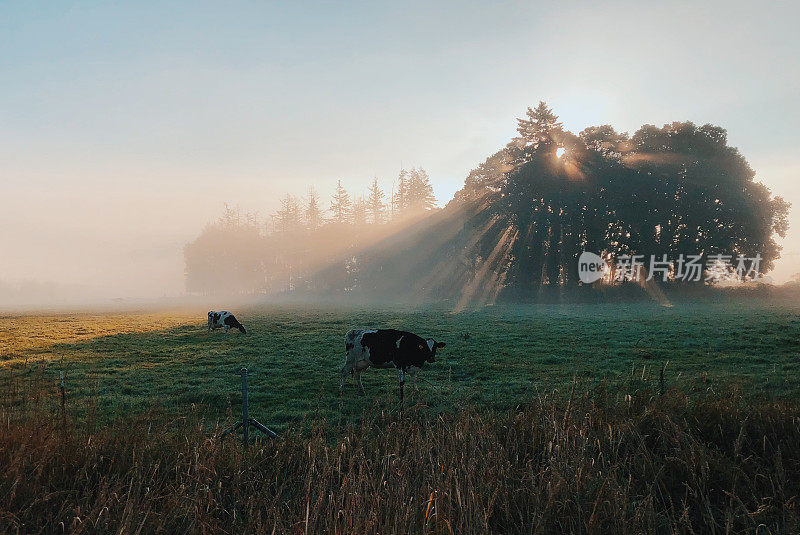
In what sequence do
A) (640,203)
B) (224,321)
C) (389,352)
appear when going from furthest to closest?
(640,203)
(224,321)
(389,352)

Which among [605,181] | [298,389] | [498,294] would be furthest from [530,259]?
[298,389]

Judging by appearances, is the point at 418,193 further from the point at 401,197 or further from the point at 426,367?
the point at 426,367

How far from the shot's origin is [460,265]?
193 feet

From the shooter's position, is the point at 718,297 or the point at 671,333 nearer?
the point at 671,333

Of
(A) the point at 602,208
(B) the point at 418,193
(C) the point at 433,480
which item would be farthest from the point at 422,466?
(B) the point at 418,193

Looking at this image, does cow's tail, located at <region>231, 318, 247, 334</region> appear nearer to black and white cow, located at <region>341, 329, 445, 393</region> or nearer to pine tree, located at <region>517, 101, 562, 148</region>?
black and white cow, located at <region>341, 329, 445, 393</region>

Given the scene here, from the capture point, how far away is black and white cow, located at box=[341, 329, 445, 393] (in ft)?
36.6

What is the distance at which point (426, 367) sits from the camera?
14.0 m

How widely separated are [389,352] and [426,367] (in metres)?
3.24

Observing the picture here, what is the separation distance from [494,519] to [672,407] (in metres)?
4.00

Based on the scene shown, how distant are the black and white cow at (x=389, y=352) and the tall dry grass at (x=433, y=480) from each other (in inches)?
197

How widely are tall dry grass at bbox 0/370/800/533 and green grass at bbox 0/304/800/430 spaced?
928 millimetres

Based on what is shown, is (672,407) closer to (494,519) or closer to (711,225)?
(494,519)

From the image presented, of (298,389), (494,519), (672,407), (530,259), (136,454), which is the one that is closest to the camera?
(494,519)
